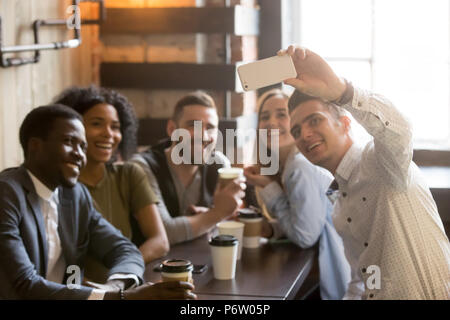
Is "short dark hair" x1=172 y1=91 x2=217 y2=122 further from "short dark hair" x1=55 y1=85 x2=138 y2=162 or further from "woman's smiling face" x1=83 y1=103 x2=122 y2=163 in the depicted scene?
"woman's smiling face" x1=83 y1=103 x2=122 y2=163

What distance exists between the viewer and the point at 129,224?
2.04 m

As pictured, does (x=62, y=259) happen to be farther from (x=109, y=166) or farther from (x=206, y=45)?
(x=206, y=45)

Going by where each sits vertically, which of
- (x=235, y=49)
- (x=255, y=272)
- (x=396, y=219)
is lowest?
(x=255, y=272)

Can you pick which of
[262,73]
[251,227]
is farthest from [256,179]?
[262,73]

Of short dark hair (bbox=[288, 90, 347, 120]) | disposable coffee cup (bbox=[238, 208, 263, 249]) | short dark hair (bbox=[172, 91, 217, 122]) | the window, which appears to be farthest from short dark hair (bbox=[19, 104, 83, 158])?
the window

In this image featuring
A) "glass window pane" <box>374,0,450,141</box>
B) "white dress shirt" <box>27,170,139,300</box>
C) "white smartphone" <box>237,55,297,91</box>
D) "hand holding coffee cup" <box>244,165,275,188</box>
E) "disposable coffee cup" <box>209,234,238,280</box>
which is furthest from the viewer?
"glass window pane" <box>374,0,450,141</box>

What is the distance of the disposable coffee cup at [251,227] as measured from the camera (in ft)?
6.55

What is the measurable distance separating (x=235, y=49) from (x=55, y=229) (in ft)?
4.51

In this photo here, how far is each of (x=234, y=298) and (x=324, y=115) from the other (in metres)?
0.48

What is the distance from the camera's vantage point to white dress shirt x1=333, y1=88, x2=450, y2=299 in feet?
4.32

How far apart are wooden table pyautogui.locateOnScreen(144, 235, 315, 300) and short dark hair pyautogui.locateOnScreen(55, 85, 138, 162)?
0.40m

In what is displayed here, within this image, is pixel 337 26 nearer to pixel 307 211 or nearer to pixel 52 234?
pixel 307 211

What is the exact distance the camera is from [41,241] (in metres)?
1.54

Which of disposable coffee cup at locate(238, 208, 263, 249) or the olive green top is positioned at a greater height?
the olive green top
